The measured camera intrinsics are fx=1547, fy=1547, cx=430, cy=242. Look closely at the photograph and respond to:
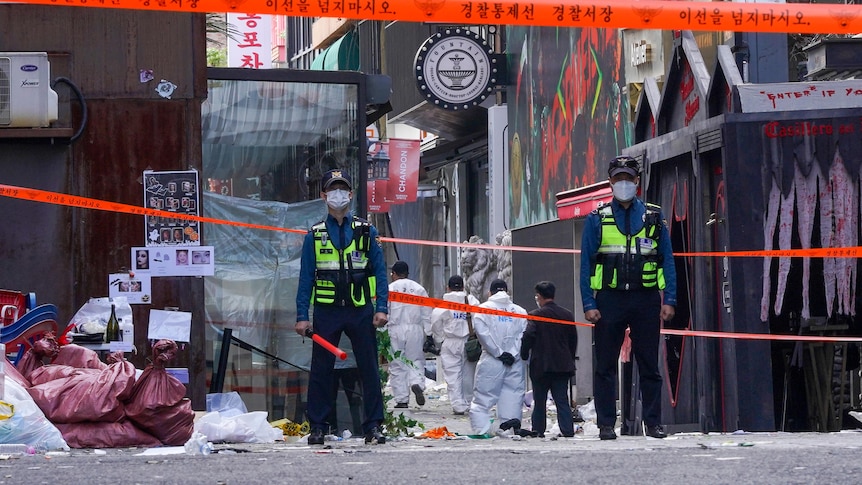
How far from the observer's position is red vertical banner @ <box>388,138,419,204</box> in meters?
22.5

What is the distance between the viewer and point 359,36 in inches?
1371

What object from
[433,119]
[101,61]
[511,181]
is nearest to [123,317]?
[101,61]

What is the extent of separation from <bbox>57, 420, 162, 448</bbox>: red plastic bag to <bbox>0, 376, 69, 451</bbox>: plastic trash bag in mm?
183

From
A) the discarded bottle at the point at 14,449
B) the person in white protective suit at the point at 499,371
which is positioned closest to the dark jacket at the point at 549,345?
the person in white protective suit at the point at 499,371

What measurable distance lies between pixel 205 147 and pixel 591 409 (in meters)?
5.94

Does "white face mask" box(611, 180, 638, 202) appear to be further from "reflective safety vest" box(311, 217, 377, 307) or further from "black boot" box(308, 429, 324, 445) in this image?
"black boot" box(308, 429, 324, 445)

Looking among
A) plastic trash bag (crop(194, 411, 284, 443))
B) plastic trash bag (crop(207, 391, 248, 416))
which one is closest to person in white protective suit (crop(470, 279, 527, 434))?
plastic trash bag (crop(207, 391, 248, 416))

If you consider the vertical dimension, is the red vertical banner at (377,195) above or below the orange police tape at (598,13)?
below

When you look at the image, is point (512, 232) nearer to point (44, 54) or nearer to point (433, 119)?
point (433, 119)

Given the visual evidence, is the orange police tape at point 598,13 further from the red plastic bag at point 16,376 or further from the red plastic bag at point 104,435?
the red plastic bag at point 104,435

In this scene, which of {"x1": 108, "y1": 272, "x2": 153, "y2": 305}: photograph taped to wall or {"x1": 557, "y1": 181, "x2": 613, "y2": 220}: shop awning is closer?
{"x1": 108, "y1": 272, "x2": 153, "y2": 305}: photograph taped to wall

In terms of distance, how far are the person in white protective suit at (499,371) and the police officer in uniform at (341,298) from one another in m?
4.62

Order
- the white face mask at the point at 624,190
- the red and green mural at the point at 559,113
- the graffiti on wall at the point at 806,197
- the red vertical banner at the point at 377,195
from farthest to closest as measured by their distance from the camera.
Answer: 1. the red and green mural at the point at 559,113
2. the red vertical banner at the point at 377,195
3. the graffiti on wall at the point at 806,197
4. the white face mask at the point at 624,190

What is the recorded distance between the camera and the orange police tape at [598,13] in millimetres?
10031
